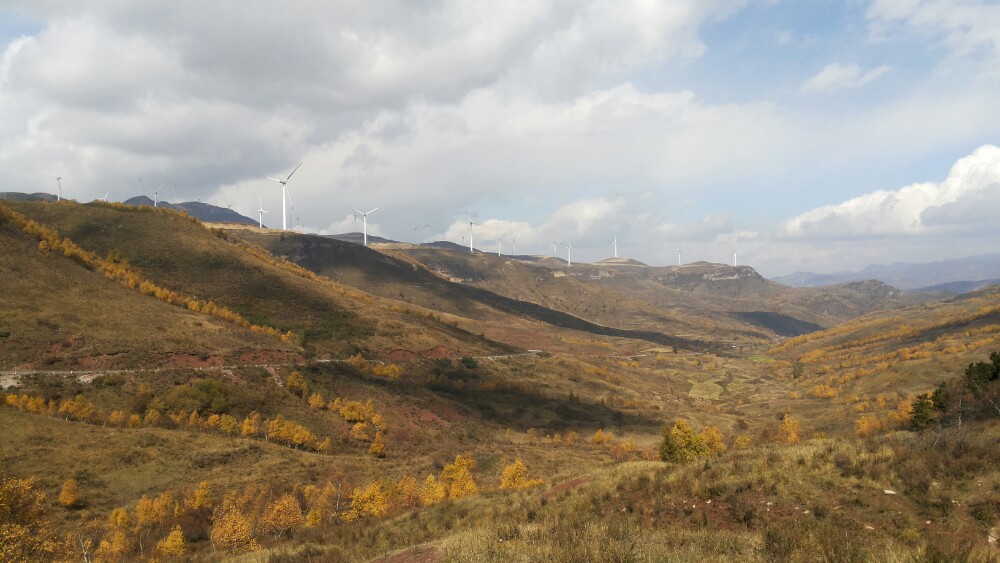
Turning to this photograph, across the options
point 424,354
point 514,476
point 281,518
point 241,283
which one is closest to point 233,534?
point 281,518

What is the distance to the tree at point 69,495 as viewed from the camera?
148 ft

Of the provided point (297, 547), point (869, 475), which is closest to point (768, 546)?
point (869, 475)

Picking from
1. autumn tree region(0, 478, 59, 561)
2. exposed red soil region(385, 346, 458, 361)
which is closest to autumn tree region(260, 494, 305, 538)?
autumn tree region(0, 478, 59, 561)

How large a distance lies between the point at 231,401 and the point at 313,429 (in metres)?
14.2

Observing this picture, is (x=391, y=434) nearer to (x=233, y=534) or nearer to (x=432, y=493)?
(x=432, y=493)

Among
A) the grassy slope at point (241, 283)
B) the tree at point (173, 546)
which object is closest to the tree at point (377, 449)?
the tree at point (173, 546)

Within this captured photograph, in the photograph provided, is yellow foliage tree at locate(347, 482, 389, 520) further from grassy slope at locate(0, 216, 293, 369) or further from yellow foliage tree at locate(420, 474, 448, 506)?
grassy slope at locate(0, 216, 293, 369)

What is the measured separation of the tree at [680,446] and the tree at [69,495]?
54525 mm

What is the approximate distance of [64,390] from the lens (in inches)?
2803

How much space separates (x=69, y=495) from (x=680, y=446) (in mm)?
58087

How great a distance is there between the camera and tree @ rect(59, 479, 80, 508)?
148 feet

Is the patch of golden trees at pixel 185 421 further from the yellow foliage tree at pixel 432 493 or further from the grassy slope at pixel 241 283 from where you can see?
the grassy slope at pixel 241 283

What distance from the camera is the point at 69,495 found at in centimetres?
4553

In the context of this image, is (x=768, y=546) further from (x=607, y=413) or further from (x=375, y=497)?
(x=607, y=413)
